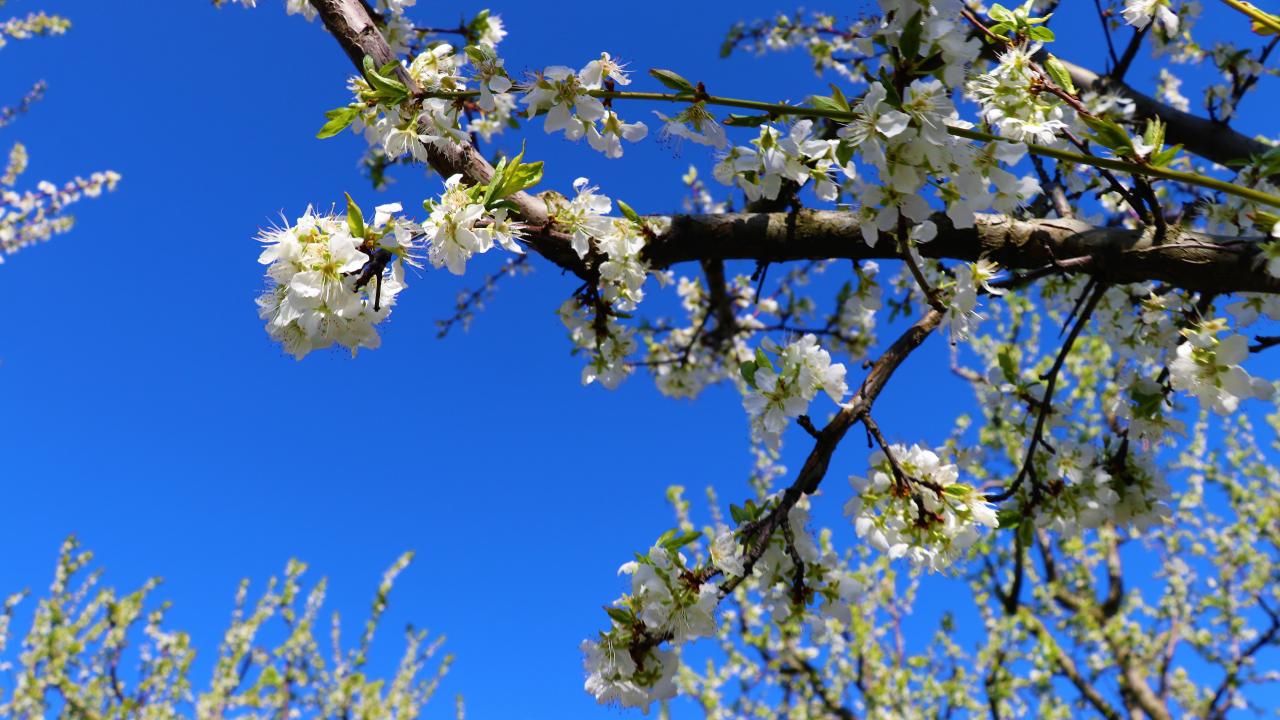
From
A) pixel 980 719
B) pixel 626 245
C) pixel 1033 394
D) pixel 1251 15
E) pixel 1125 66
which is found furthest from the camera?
pixel 980 719

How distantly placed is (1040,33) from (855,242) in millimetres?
524

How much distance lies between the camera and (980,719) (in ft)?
22.5

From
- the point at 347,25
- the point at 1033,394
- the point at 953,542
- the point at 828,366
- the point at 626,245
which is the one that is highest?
the point at 347,25

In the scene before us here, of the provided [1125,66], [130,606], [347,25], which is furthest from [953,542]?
[130,606]

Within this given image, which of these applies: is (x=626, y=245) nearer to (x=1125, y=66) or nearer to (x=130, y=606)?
(x=1125, y=66)

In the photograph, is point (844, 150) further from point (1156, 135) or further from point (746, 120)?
point (1156, 135)

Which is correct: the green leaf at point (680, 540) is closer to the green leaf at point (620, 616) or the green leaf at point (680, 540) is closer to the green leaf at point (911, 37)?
the green leaf at point (620, 616)

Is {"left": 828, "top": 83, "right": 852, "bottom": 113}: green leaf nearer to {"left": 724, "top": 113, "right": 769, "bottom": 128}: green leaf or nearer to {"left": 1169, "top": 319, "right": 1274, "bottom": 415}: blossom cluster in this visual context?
{"left": 724, "top": 113, "right": 769, "bottom": 128}: green leaf

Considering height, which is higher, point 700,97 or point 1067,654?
point 1067,654

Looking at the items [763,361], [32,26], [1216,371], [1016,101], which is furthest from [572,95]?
[32,26]

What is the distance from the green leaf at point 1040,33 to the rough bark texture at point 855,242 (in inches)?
15.4

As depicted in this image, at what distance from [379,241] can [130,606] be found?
9285 mm

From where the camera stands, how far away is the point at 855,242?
1599 millimetres

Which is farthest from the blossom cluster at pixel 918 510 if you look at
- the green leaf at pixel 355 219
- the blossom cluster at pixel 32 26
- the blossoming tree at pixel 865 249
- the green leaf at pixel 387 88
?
the blossom cluster at pixel 32 26
